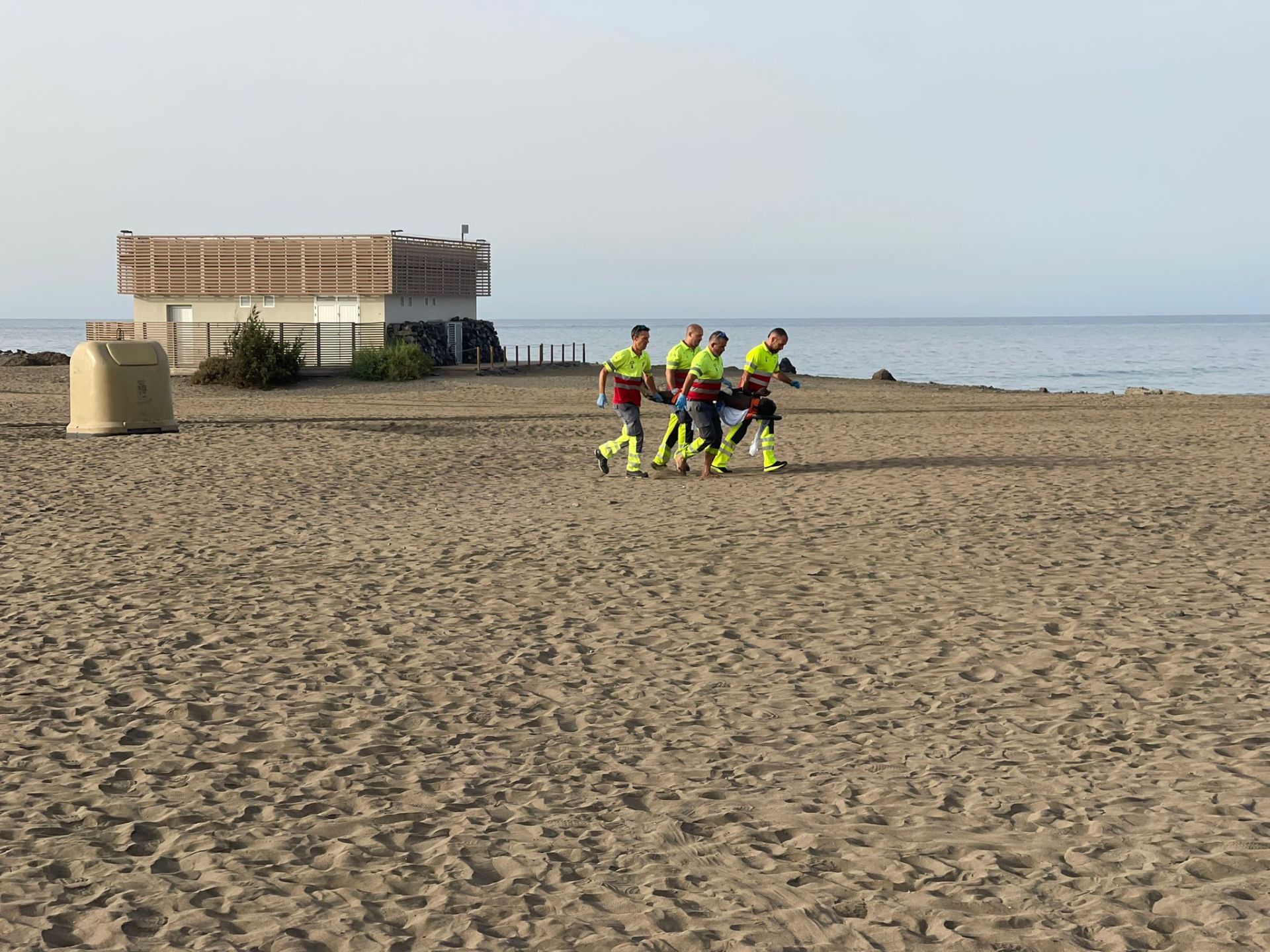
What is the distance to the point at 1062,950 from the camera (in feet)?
13.5

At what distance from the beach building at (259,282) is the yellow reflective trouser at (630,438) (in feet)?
106

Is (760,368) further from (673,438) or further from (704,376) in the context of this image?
(673,438)

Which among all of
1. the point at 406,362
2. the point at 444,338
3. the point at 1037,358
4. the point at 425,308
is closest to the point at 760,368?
the point at 406,362

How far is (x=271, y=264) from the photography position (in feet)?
161

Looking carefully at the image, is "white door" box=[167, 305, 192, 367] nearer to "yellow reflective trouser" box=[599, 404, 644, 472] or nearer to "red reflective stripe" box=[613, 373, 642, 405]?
"yellow reflective trouser" box=[599, 404, 644, 472]

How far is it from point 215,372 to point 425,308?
556 inches

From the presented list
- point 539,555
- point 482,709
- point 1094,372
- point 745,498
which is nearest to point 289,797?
point 482,709

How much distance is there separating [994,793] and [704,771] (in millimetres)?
1148

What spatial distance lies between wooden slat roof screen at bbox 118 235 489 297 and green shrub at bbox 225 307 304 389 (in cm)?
929

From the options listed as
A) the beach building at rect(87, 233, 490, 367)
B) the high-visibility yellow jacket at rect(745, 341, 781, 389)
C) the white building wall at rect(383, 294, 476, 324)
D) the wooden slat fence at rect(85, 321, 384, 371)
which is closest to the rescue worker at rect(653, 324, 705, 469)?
the high-visibility yellow jacket at rect(745, 341, 781, 389)

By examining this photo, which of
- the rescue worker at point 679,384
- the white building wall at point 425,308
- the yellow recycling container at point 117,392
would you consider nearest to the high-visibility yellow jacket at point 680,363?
the rescue worker at point 679,384

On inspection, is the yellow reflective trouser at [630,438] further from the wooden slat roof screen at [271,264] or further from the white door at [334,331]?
the wooden slat roof screen at [271,264]

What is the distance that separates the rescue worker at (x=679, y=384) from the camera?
615 inches

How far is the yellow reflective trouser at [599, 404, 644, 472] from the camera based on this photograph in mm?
15508
